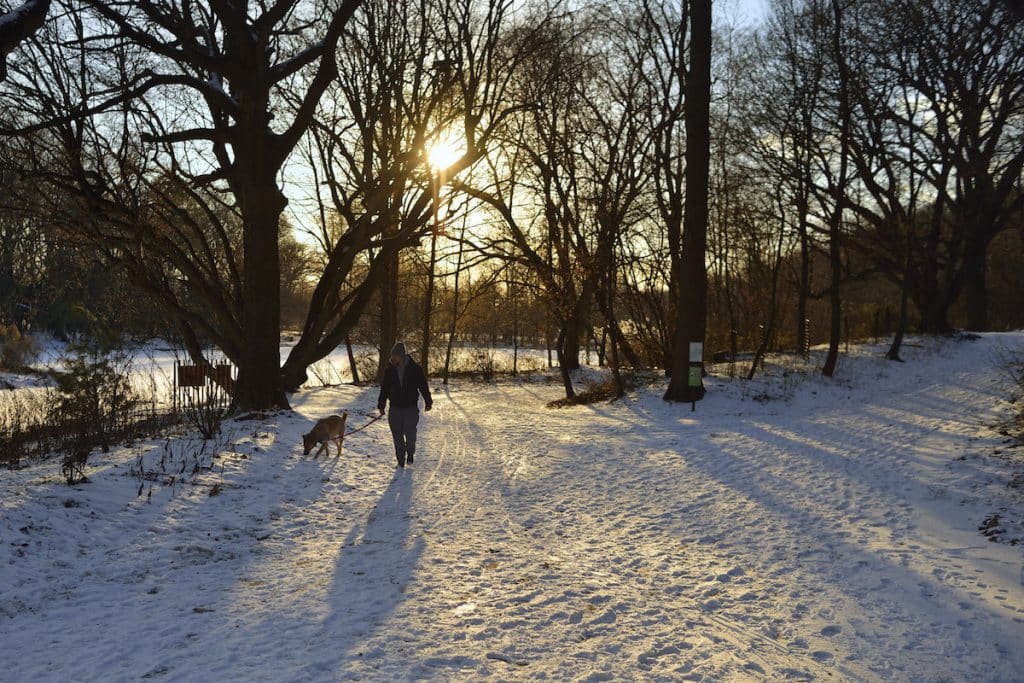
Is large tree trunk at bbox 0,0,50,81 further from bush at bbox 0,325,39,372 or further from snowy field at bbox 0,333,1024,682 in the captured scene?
bush at bbox 0,325,39,372

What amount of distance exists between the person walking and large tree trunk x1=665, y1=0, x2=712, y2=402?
24.5 feet

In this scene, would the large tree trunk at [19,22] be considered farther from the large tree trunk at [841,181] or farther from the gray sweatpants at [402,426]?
the large tree trunk at [841,181]

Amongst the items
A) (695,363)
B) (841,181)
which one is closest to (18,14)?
(695,363)

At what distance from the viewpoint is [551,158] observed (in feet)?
61.9

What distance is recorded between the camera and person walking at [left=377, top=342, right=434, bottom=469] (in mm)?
9453

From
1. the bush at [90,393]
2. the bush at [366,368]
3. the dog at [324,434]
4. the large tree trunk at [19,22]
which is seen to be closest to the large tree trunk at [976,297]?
the bush at [366,368]

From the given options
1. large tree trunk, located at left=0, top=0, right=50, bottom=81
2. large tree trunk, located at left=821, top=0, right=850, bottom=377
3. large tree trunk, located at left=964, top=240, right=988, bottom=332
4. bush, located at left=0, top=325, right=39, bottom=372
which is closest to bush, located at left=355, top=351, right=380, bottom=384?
bush, located at left=0, top=325, right=39, bottom=372

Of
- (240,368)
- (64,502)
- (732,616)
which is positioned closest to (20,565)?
(64,502)

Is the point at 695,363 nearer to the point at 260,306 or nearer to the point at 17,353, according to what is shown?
the point at 260,306

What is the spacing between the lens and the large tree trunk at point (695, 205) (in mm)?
14805

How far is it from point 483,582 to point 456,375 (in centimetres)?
2325

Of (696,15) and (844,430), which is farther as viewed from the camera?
(696,15)

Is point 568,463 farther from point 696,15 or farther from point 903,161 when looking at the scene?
point 903,161

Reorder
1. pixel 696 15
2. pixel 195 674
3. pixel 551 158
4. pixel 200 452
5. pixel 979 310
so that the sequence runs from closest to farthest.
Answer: pixel 195 674 → pixel 200 452 → pixel 696 15 → pixel 551 158 → pixel 979 310
